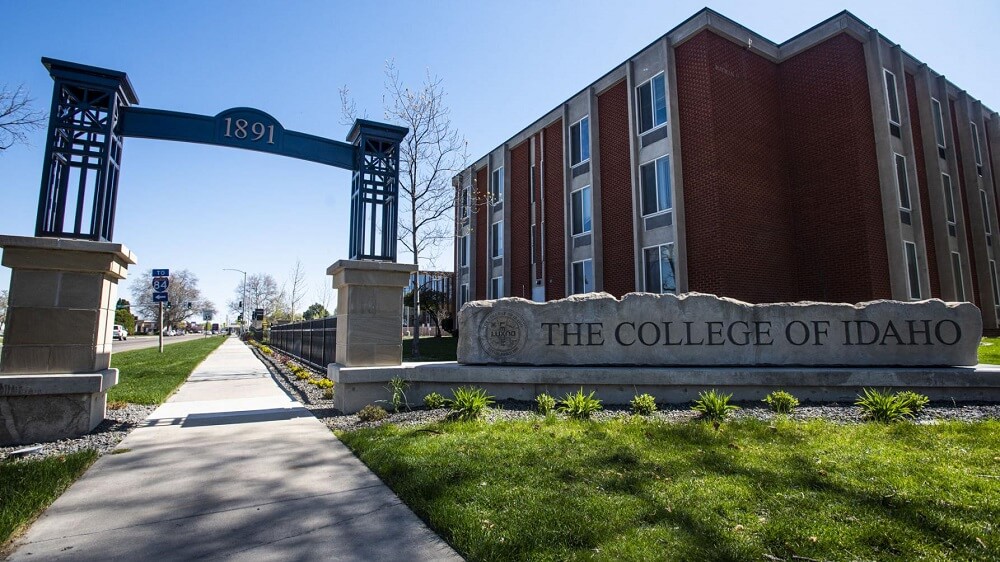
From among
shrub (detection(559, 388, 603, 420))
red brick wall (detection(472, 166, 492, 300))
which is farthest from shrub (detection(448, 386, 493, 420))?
red brick wall (detection(472, 166, 492, 300))

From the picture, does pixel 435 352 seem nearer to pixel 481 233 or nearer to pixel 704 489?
pixel 481 233

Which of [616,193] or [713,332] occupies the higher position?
[616,193]

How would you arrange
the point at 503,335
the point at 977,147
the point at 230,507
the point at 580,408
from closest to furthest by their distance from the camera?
the point at 230,507 → the point at 580,408 → the point at 503,335 → the point at 977,147

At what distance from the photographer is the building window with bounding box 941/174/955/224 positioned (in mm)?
18375

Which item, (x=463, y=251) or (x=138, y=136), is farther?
(x=463, y=251)

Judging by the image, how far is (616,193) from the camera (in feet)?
60.4

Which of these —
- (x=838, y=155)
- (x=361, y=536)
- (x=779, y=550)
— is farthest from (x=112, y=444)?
(x=838, y=155)

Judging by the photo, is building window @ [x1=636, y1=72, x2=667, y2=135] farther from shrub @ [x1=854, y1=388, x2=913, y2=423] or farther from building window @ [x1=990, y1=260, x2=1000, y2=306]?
building window @ [x1=990, y1=260, x2=1000, y2=306]

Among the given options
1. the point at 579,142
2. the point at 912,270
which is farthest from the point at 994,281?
the point at 579,142

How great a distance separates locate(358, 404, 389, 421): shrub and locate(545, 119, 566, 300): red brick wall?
14592mm

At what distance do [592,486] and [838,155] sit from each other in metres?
16.6

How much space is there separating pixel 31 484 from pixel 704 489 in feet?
15.9

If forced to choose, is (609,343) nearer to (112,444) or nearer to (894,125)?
(112,444)

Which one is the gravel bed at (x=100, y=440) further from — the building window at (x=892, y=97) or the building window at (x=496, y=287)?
the building window at (x=892, y=97)
